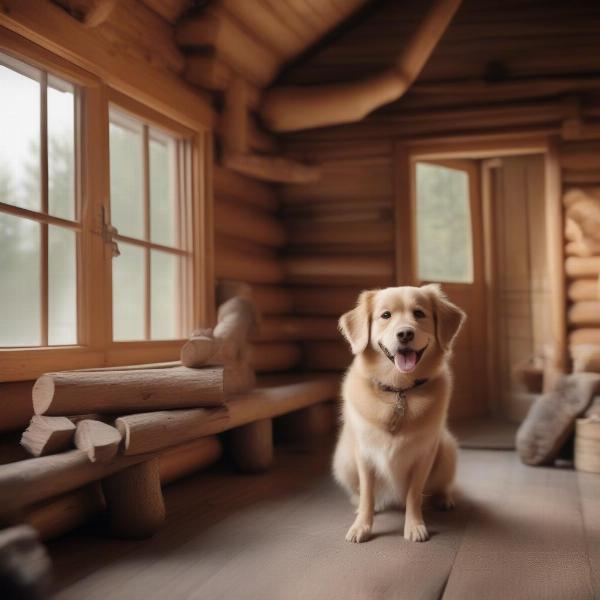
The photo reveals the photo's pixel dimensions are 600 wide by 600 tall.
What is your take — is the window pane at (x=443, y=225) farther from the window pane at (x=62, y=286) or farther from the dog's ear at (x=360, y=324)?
the window pane at (x=62, y=286)

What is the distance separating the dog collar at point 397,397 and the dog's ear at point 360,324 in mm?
187

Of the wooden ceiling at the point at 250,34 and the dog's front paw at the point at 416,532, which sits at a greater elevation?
the wooden ceiling at the point at 250,34

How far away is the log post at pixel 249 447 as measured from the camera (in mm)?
4145

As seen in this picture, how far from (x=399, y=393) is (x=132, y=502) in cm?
130

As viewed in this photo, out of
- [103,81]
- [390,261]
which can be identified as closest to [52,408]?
[103,81]

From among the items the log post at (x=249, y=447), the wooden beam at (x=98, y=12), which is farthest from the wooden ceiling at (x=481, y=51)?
the log post at (x=249, y=447)

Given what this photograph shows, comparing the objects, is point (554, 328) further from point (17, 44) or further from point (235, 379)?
point (17, 44)

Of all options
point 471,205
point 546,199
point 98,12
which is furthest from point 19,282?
point 471,205

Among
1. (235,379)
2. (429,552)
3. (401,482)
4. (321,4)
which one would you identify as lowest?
(429,552)

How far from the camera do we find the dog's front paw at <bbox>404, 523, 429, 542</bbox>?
2.86 metres

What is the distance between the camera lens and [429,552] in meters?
2.72

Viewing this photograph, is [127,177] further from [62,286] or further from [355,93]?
[355,93]

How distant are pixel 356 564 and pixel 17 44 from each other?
2746 mm

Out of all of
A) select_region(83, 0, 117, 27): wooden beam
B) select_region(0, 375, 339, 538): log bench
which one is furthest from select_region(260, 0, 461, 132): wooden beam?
select_region(0, 375, 339, 538): log bench
